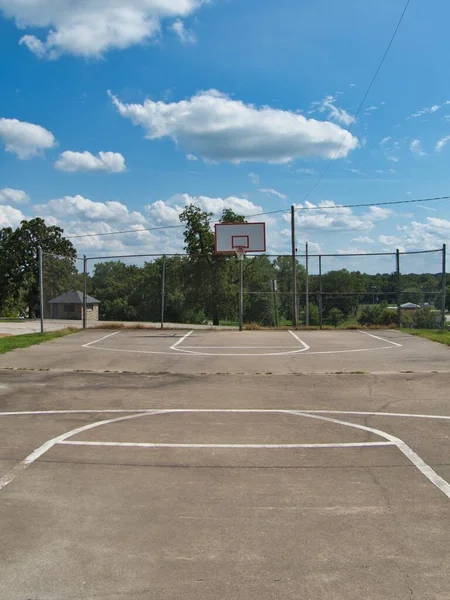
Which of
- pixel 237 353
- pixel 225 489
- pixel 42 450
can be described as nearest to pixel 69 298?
pixel 237 353

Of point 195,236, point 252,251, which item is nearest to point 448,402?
point 252,251

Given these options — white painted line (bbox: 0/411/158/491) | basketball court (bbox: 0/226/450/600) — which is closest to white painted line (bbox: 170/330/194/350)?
basketball court (bbox: 0/226/450/600)

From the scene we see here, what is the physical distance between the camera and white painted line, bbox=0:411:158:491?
496 centimetres

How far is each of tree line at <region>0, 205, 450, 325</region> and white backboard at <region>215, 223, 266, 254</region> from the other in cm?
83

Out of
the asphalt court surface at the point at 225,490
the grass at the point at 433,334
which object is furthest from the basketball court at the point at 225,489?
the grass at the point at 433,334

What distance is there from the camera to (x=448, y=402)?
8.52 metres

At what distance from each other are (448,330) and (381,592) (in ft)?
63.6

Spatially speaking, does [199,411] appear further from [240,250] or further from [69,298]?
[69,298]

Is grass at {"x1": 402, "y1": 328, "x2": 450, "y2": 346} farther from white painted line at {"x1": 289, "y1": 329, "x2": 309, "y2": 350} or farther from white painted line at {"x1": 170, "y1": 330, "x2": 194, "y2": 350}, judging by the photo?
white painted line at {"x1": 170, "y1": 330, "x2": 194, "y2": 350}

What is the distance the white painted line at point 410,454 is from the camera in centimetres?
477

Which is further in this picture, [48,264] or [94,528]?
[48,264]

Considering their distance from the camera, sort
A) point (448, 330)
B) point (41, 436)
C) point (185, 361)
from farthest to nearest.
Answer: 1. point (448, 330)
2. point (185, 361)
3. point (41, 436)

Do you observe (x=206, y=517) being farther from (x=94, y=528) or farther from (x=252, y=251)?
(x=252, y=251)

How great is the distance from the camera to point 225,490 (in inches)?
185
